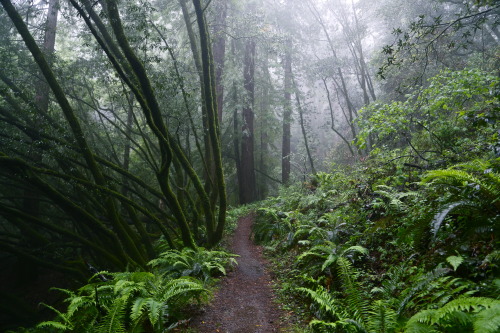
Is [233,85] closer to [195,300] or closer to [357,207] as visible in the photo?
[357,207]

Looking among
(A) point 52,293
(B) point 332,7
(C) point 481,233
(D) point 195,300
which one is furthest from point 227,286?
(B) point 332,7

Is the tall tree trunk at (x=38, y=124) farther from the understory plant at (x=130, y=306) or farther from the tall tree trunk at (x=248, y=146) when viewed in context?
the tall tree trunk at (x=248, y=146)

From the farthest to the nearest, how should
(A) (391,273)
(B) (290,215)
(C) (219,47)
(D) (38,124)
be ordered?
(C) (219,47), (B) (290,215), (D) (38,124), (A) (391,273)

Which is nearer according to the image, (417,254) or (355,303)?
(355,303)

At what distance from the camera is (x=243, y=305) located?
4695 millimetres

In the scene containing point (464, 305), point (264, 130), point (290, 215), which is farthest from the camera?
point (264, 130)

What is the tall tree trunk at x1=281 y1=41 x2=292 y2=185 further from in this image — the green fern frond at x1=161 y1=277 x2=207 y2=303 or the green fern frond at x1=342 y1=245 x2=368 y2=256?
the green fern frond at x1=161 y1=277 x2=207 y2=303

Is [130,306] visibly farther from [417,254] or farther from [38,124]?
[38,124]

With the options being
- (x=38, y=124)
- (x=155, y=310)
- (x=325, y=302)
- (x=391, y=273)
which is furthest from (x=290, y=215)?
(x=38, y=124)

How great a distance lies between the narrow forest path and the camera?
394 centimetres

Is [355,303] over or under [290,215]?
under

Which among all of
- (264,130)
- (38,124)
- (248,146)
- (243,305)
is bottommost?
(243,305)

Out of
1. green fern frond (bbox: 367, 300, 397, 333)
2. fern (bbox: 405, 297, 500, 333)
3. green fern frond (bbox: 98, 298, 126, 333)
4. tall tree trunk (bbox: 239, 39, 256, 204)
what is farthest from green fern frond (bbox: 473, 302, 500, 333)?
tall tree trunk (bbox: 239, 39, 256, 204)

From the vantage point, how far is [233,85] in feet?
42.1
